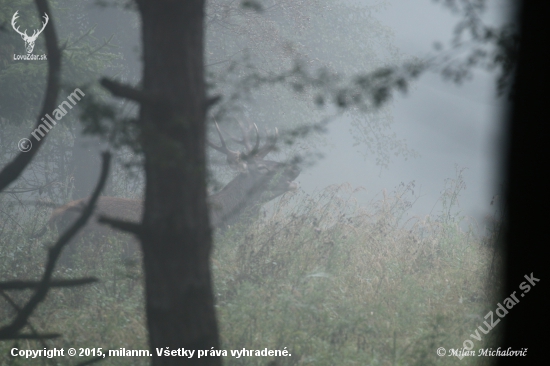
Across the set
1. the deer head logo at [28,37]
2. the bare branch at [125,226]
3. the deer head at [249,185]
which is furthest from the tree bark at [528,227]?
the deer head logo at [28,37]

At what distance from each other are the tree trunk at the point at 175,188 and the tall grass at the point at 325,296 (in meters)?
0.56

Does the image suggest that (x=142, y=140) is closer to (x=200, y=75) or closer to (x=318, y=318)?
(x=200, y=75)

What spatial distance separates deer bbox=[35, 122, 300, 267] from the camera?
7703mm

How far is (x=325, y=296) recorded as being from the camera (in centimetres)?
502

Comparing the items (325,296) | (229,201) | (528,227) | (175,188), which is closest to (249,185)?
(229,201)

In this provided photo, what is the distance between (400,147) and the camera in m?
18.3

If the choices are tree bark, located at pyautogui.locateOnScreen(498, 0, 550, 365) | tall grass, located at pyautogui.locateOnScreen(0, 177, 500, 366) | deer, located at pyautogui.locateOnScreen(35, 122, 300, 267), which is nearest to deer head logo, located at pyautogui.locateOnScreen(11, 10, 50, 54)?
deer, located at pyautogui.locateOnScreen(35, 122, 300, 267)

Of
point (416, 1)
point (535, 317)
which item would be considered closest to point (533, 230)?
point (535, 317)

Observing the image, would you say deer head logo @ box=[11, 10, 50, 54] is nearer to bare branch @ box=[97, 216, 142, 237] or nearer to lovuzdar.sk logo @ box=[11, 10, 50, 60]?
lovuzdar.sk logo @ box=[11, 10, 50, 60]

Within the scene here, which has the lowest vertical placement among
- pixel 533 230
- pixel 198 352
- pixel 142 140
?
pixel 198 352

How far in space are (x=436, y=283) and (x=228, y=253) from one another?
102 inches

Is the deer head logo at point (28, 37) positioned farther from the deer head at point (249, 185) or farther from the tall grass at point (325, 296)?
the deer head at point (249, 185)

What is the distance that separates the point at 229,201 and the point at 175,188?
663 cm

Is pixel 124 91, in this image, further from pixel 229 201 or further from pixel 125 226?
pixel 229 201
